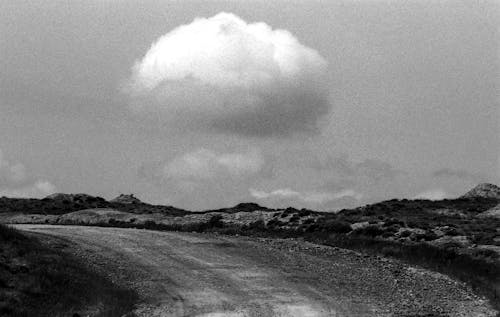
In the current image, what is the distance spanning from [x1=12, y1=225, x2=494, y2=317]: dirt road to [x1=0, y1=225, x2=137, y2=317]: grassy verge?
868 mm

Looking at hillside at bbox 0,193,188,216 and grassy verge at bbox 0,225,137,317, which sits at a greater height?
hillside at bbox 0,193,188,216

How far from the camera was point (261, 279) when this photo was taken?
21.9m

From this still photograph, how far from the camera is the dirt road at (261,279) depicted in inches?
710

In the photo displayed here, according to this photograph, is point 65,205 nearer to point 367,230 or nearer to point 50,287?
point 367,230

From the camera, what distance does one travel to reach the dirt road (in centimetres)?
1803

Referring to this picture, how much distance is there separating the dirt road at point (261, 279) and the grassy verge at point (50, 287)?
2.85 ft

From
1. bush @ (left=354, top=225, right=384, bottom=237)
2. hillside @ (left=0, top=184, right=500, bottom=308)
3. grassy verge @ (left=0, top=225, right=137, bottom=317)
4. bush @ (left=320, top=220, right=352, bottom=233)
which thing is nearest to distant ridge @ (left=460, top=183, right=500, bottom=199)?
hillside @ (left=0, top=184, right=500, bottom=308)

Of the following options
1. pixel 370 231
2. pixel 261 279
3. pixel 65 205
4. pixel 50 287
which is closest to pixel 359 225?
pixel 370 231

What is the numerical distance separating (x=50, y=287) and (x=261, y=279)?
7.82m

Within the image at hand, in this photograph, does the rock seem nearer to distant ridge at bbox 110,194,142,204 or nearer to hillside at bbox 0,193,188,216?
hillside at bbox 0,193,188,216

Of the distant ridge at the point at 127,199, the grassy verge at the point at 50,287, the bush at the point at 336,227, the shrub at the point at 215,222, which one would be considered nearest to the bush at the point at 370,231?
the bush at the point at 336,227

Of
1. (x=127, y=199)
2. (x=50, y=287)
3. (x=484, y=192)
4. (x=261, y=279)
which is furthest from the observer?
(x=484, y=192)

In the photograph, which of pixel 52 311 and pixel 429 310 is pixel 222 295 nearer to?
pixel 52 311

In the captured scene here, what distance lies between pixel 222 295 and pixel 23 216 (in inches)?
1273
